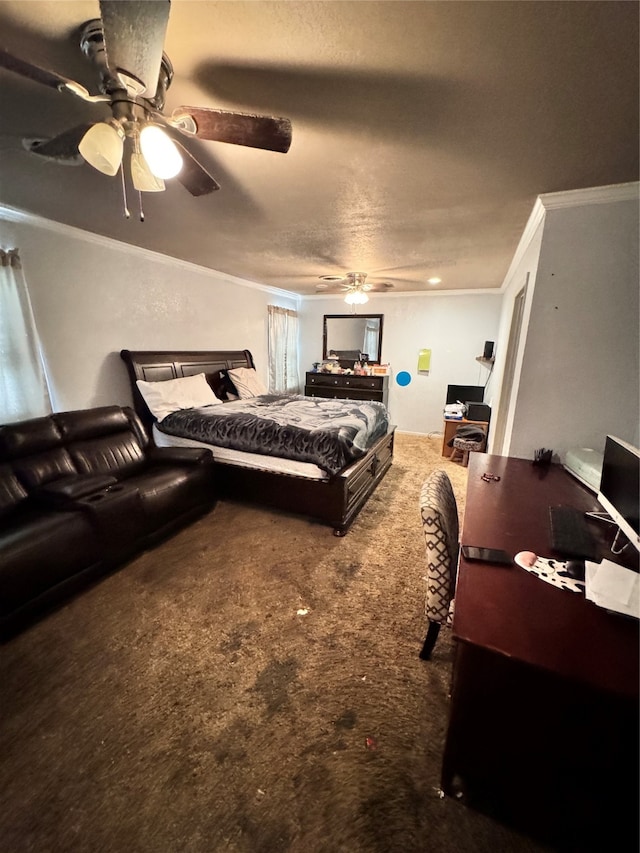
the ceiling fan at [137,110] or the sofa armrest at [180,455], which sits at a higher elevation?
the ceiling fan at [137,110]

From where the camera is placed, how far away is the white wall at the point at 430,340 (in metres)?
5.13

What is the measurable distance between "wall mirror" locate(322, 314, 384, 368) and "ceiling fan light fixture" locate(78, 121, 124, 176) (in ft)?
16.1

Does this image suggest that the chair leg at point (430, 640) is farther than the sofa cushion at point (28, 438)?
No

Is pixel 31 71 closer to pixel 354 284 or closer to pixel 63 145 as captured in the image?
pixel 63 145

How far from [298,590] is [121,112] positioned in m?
2.30

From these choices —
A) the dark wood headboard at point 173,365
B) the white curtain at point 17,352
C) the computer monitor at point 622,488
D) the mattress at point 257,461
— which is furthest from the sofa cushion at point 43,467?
the computer monitor at point 622,488

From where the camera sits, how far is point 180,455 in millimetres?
2814

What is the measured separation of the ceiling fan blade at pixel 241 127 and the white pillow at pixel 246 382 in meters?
3.27

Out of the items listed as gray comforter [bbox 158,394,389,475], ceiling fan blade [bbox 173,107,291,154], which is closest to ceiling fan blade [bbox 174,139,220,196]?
ceiling fan blade [bbox 173,107,291,154]

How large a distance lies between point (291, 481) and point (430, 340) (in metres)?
3.81

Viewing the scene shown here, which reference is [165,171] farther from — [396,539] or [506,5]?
[396,539]

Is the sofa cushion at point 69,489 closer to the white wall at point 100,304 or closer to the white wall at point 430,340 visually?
the white wall at point 100,304

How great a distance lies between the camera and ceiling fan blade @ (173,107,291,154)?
1.11 m

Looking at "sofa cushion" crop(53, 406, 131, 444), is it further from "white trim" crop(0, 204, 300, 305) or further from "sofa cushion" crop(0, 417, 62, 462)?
"white trim" crop(0, 204, 300, 305)
